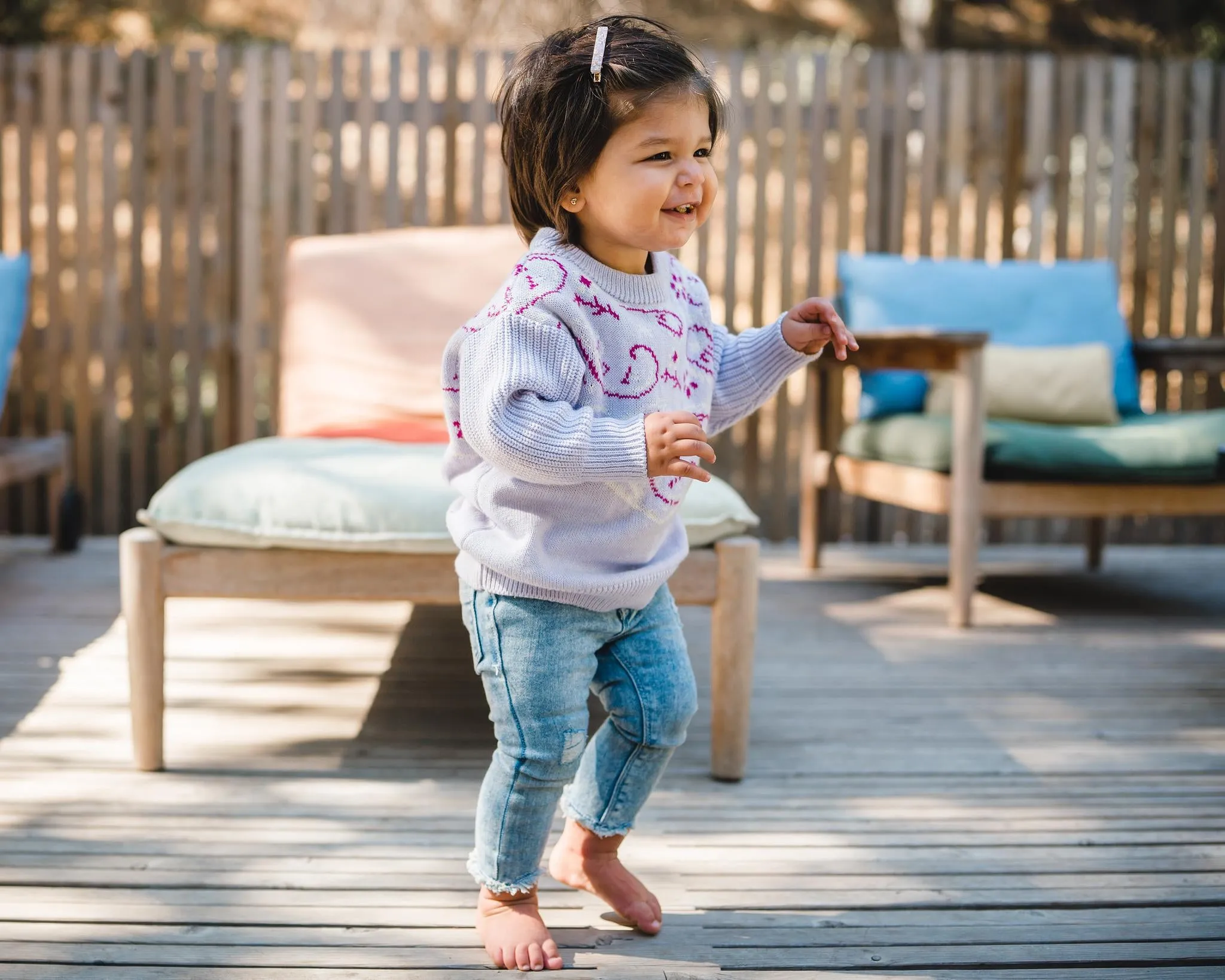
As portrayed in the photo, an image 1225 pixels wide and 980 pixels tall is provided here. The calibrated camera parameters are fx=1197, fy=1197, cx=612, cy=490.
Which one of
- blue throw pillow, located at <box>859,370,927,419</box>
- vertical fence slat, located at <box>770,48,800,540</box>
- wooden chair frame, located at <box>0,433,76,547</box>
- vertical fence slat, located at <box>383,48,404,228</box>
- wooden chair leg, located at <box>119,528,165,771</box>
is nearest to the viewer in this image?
wooden chair leg, located at <box>119,528,165,771</box>

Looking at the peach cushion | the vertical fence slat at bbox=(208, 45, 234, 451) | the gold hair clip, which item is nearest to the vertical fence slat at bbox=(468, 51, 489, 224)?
the peach cushion

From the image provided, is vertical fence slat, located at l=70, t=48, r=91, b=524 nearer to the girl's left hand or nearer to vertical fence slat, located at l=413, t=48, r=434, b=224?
vertical fence slat, located at l=413, t=48, r=434, b=224

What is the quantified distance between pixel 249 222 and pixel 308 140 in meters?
0.38

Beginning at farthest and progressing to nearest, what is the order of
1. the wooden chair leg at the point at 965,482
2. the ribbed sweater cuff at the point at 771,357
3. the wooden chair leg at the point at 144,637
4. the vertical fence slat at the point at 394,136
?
the vertical fence slat at the point at 394,136 < the wooden chair leg at the point at 965,482 < the wooden chair leg at the point at 144,637 < the ribbed sweater cuff at the point at 771,357

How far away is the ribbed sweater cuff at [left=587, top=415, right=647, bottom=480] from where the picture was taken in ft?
4.36

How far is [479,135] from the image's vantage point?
14.8 ft

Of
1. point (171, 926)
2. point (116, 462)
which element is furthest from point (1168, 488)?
point (116, 462)

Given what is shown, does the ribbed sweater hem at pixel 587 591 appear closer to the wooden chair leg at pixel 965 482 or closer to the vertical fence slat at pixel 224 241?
the wooden chair leg at pixel 965 482

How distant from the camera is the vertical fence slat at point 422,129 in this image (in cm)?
446

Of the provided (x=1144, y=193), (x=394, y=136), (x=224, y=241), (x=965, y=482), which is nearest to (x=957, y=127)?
(x=1144, y=193)

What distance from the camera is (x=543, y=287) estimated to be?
144cm

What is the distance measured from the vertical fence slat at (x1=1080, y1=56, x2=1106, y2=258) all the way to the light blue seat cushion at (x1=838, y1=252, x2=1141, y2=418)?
1.65ft

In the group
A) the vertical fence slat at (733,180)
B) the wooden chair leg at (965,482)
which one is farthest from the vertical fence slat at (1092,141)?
the wooden chair leg at (965,482)

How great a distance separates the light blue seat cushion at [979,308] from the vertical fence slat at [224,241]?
230cm
